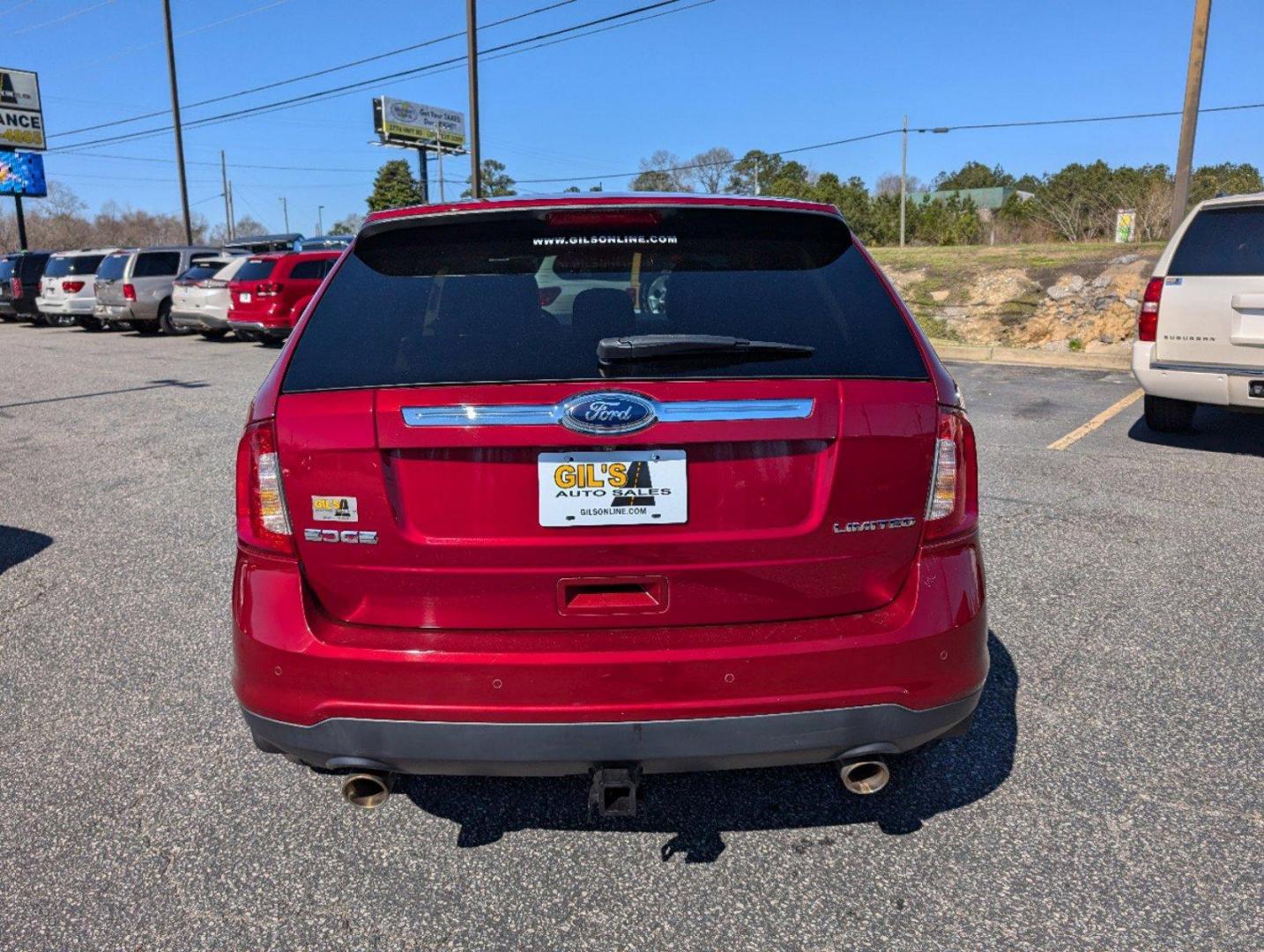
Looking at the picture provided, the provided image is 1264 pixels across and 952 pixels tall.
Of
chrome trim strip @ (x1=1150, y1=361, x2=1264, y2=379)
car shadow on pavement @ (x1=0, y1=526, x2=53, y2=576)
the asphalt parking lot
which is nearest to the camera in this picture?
the asphalt parking lot

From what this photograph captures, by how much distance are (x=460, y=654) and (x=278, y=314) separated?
16.3m

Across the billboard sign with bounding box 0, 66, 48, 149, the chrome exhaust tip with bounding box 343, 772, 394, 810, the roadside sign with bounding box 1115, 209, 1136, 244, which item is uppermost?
the billboard sign with bounding box 0, 66, 48, 149

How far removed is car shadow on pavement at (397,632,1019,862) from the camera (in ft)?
9.04

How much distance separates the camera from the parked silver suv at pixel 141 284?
2120 cm

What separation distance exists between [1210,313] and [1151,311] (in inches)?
17.8

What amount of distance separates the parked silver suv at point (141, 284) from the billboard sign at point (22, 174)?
89.2 feet

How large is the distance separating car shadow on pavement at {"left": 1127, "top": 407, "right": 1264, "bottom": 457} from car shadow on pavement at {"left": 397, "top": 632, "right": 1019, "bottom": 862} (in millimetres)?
5629

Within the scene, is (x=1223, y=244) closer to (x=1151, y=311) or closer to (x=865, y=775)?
(x=1151, y=311)

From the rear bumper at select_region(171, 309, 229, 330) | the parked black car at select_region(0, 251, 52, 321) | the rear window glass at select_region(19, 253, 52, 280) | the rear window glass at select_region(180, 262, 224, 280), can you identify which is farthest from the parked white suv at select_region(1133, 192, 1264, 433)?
the rear window glass at select_region(19, 253, 52, 280)

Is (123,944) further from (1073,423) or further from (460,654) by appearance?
(1073,423)

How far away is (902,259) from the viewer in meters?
20.1

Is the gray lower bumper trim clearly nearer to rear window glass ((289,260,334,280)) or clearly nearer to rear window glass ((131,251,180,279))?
rear window glass ((289,260,334,280))

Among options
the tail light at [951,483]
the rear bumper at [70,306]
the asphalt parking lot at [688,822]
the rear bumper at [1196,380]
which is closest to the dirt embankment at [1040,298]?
the rear bumper at [1196,380]

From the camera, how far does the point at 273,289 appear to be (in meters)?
17.1
